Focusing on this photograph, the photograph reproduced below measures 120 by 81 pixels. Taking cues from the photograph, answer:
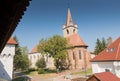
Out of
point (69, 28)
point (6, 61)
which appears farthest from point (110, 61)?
point (69, 28)

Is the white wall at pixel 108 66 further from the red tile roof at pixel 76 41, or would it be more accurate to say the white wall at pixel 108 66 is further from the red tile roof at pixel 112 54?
the red tile roof at pixel 76 41

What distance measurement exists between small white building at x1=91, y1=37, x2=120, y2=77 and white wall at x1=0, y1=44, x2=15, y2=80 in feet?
56.4

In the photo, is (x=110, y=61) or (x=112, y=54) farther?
(x=112, y=54)

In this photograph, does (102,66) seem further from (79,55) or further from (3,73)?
(79,55)

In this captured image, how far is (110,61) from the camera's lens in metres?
27.9

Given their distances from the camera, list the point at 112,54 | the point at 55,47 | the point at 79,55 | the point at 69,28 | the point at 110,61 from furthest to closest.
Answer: the point at 69,28 → the point at 79,55 → the point at 55,47 → the point at 112,54 → the point at 110,61

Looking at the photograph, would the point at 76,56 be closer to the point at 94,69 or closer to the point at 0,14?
the point at 94,69

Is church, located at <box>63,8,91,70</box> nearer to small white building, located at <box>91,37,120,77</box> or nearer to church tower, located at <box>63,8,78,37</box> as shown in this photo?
church tower, located at <box>63,8,78,37</box>

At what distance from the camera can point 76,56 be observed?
5306cm

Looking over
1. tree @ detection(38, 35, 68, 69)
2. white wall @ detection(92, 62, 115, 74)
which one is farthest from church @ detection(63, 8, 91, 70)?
white wall @ detection(92, 62, 115, 74)

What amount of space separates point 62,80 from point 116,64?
12.6 m

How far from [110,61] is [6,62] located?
20217mm

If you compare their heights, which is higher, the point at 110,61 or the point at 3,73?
the point at 110,61

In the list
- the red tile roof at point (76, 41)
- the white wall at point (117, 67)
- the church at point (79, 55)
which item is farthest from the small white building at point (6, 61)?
the red tile roof at point (76, 41)
